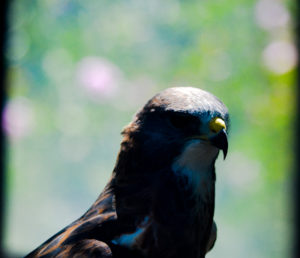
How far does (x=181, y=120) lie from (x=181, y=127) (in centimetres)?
2

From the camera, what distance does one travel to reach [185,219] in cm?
136

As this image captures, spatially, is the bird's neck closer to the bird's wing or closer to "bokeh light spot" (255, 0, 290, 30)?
the bird's wing

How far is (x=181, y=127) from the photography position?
1326 millimetres

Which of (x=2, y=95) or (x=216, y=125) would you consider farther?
(x=2, y=95)

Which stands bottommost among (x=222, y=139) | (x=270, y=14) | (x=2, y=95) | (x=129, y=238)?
(x=129, y=238)

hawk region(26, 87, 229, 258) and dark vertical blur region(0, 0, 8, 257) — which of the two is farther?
dark vertical blur region(0, 0, 8, 257)

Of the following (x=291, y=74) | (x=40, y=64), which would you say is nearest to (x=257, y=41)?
(x=291, y=74)

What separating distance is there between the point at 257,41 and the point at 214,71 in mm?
403

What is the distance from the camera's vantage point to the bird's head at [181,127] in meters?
1.29

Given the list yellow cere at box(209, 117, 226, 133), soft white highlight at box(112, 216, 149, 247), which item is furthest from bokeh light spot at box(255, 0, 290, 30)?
soft white highlight at box(112, 216, 149, 247)

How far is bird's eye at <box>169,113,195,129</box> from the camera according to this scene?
1302 millimetres

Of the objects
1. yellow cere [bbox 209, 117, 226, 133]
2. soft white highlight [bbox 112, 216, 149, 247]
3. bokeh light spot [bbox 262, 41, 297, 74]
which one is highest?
bokeh light spot [bbox 262, 41, 297, 74]

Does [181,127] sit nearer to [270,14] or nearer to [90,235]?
[90,235]

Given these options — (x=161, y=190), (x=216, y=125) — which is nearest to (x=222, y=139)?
(x=216, y=125)
